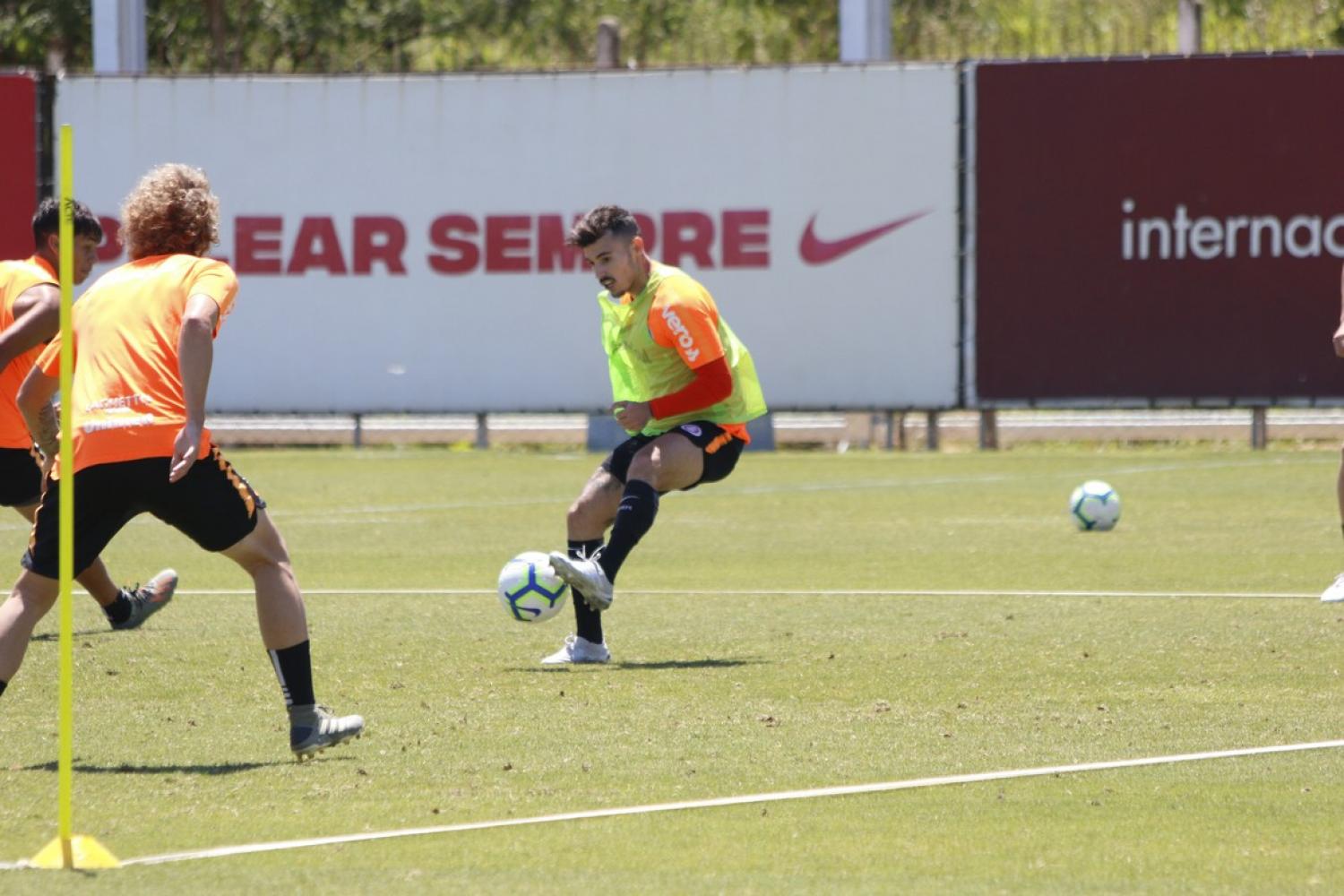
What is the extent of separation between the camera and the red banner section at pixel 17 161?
2317 cm

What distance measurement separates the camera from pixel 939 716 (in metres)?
7.58

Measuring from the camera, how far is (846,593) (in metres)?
11.5

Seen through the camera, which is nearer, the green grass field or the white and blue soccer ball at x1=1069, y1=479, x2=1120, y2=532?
the green grass field

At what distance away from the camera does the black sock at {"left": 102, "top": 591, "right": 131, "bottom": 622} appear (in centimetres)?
1002

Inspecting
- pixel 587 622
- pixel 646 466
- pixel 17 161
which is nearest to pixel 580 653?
pixel 587 622

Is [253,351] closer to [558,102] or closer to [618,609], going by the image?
[558,102]

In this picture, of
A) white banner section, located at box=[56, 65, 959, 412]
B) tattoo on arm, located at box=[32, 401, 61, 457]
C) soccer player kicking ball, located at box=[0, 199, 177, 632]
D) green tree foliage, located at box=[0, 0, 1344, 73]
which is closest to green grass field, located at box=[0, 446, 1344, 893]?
soccer player kicking ball, located at box=[0, 199, 177, 632]

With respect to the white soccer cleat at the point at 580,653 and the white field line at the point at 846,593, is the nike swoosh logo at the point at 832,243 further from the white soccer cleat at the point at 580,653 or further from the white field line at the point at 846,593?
the white soccer cleat at the point at 580,653

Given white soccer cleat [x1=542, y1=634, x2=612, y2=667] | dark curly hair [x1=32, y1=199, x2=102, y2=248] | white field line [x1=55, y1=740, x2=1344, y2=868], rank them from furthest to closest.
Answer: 1. white soccer cleat [x1=542, y1=634, x2=612, y2=667]
2. dark curly hair [x1=32, y1=199, x2=102, y2=248]
3. white field line [x1=55, y1=740, x2=1344, y2=868]

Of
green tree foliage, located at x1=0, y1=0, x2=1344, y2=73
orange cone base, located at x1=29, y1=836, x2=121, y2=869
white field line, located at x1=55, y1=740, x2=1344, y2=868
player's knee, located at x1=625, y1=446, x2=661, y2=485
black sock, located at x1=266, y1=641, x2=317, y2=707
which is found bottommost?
white field line, located at x1=55, y1=740, x2=1344, y2=868

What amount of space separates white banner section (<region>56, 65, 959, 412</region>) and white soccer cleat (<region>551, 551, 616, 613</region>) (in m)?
13.7

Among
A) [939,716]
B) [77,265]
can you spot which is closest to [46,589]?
[77,265]

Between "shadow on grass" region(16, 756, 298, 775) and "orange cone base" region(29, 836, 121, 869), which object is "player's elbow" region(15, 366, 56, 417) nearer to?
"shadow on grass" region(16, 756, 298, 775)

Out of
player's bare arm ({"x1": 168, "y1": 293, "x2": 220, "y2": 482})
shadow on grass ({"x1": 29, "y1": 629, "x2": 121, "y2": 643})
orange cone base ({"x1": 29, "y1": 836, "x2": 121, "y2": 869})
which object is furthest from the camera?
shadow on grass ({"x1": 29, "y1": 629, "x2": 121, "y2": 643})
